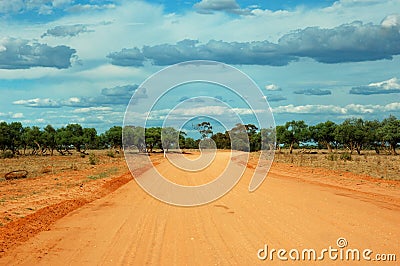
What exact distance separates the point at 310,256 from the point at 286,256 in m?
0.42

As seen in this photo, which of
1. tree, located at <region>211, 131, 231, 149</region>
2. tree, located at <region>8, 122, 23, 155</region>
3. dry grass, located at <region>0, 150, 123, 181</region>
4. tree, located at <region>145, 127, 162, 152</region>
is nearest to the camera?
dry grass, located at <region>0, 150, 123, 181</region>

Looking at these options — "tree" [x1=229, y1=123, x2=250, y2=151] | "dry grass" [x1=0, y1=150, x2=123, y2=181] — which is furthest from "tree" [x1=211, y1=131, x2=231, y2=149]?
"dry grass" [x1=0, y1=150, x2=123, y2=181]

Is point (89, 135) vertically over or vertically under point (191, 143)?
over

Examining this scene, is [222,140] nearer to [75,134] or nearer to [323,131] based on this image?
[323,131]

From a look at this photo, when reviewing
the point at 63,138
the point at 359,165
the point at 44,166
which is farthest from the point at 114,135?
the point at 359,165

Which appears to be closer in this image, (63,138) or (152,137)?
(63,138)

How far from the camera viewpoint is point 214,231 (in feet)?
34.7

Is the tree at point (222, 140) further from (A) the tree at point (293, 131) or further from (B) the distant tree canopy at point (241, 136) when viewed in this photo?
(A) the tree at point (293, 131)

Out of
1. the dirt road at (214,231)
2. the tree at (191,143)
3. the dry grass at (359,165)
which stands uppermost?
the tree at (191,143)

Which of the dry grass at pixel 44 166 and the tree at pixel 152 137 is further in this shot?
the tree at pixel 152 137

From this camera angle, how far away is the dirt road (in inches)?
328

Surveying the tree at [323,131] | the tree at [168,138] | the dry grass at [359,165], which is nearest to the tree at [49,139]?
the tree at [168,138]

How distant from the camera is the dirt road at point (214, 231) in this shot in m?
8.34

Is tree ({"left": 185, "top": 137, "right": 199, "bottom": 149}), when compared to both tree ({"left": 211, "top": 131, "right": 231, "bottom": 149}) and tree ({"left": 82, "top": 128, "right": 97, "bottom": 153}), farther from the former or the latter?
tree ({"left": 82, "top": 128, "right": 97, "bottom": 153})
